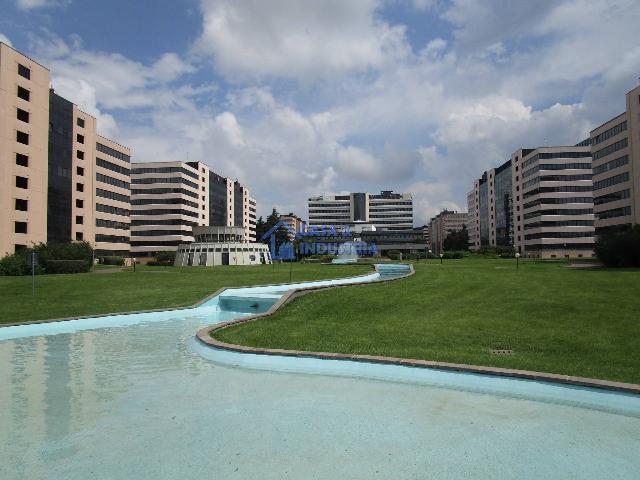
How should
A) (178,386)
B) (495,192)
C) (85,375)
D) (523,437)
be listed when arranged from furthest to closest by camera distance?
1. (495,192)
2. (85,375)
3. (178,386)
4. (523,437)

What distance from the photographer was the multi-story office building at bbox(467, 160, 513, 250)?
14204 cm

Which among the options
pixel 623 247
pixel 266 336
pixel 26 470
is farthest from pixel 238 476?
pixel 623 247

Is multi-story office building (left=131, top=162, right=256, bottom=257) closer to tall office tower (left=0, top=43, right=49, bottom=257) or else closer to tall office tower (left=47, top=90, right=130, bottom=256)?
tall office tower (left=47, top=90, right=130, bottom=256)

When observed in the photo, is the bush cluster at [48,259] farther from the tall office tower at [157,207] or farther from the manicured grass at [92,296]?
the tall office tower at [157,207]

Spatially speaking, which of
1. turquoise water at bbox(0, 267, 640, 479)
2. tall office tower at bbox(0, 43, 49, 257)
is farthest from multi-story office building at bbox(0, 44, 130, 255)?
turquoise water at bbox(0, 267, 640, 479)

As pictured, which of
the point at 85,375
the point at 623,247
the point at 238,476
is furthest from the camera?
the point at 623,247

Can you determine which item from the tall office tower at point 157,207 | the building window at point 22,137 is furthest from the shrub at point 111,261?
the tall office tower at point 157,207

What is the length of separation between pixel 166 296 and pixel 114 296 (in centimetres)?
326

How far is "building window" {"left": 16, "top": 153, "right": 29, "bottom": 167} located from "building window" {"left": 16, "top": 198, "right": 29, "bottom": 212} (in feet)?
15.9

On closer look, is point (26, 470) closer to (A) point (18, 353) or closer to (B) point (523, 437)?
(B) point (523, 437)

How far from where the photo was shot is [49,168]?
213 ft

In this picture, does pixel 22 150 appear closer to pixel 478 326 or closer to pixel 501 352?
pixel 478 326

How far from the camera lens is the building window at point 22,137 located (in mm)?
56500

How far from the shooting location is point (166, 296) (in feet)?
87.4
